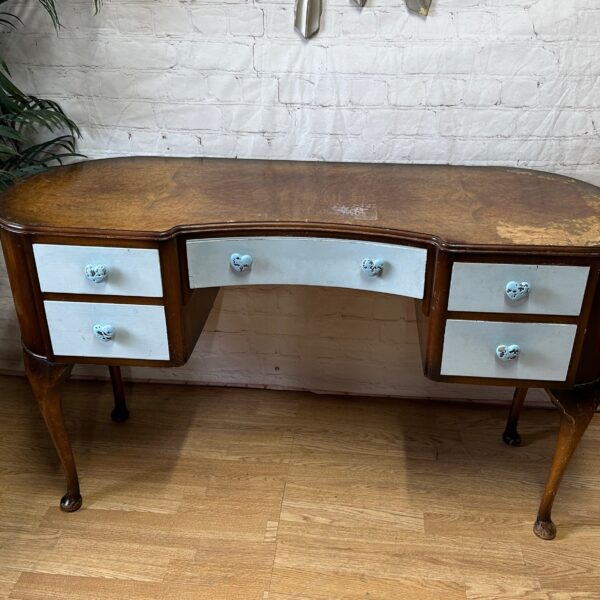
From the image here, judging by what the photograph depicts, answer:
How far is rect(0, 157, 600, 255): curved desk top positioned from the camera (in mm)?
1282

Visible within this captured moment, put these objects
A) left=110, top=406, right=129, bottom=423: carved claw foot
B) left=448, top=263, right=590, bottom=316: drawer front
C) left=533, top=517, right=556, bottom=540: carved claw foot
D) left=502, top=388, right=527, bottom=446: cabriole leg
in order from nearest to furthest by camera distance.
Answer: left=448, top=263, right=590, bottom=316: drawer front
left=533, top=517, right=556, bottom=540: carved claw foot
left=502, top=388, right=527, bottom=446: cabriole leg
left=110, top=406, right=129, bottom=423: carved claw foot

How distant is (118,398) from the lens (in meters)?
1.92

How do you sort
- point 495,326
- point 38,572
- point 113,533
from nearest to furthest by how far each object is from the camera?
point 495,326
point 38,572
point 113,533

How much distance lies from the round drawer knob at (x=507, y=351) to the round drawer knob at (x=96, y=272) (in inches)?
32.3

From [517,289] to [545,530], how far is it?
675 mm

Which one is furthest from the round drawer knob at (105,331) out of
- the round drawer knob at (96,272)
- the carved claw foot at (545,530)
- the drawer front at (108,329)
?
the carved claw foot at (545,530)

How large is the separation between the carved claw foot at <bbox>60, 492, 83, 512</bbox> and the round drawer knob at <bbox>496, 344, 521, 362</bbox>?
3.58 ft

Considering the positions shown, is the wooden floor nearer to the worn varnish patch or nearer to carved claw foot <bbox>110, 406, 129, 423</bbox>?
carved claw foot <bbox>110, 406, 129, 423</bbox>

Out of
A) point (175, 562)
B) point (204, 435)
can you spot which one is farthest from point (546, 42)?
point (175, 562)

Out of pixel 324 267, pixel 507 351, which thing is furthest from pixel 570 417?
pixel 324 267

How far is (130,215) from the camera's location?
4.42 ft

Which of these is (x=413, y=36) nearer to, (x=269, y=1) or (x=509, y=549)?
(x=269, y=1)

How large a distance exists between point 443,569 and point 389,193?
0.87 m

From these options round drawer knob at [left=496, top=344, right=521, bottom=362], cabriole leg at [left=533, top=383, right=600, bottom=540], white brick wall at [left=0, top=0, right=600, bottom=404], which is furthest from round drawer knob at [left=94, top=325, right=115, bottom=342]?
cabriole leg at [left=533, top=383, right=600, bottom=540]
